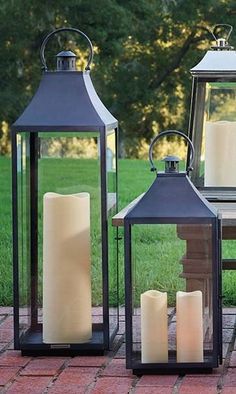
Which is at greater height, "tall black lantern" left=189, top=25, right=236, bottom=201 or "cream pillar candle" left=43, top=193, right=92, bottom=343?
"tall black lantern" left=189, top=25, right=236, bottom=201

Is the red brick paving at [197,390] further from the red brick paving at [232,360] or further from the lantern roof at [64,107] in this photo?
the lantern roof at [64,107]

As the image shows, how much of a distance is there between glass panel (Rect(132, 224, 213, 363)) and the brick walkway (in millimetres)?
93

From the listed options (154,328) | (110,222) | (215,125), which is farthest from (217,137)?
(154,328)

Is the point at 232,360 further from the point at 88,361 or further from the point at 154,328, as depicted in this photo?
the point at 88,361

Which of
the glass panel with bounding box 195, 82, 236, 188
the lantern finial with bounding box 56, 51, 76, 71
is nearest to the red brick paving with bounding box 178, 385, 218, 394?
the glass panel with bounding box 195, 82, 236, 188

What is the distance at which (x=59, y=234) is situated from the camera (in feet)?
13.1

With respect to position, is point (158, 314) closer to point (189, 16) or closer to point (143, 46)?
point (189, 16)

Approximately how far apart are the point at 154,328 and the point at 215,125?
41.7 inches

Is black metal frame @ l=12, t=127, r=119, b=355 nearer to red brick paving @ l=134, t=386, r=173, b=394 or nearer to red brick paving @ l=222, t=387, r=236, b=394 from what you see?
red brick paving @ l=134, t=386, r=173, b=394

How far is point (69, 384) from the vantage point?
11.9 feet

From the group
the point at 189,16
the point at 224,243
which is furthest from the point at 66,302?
the point at 189,16

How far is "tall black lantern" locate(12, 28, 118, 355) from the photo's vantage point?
400 centimetres

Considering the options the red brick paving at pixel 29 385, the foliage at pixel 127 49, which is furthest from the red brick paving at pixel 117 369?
the foliage at pixel 127 49

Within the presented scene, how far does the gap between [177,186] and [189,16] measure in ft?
48.9
